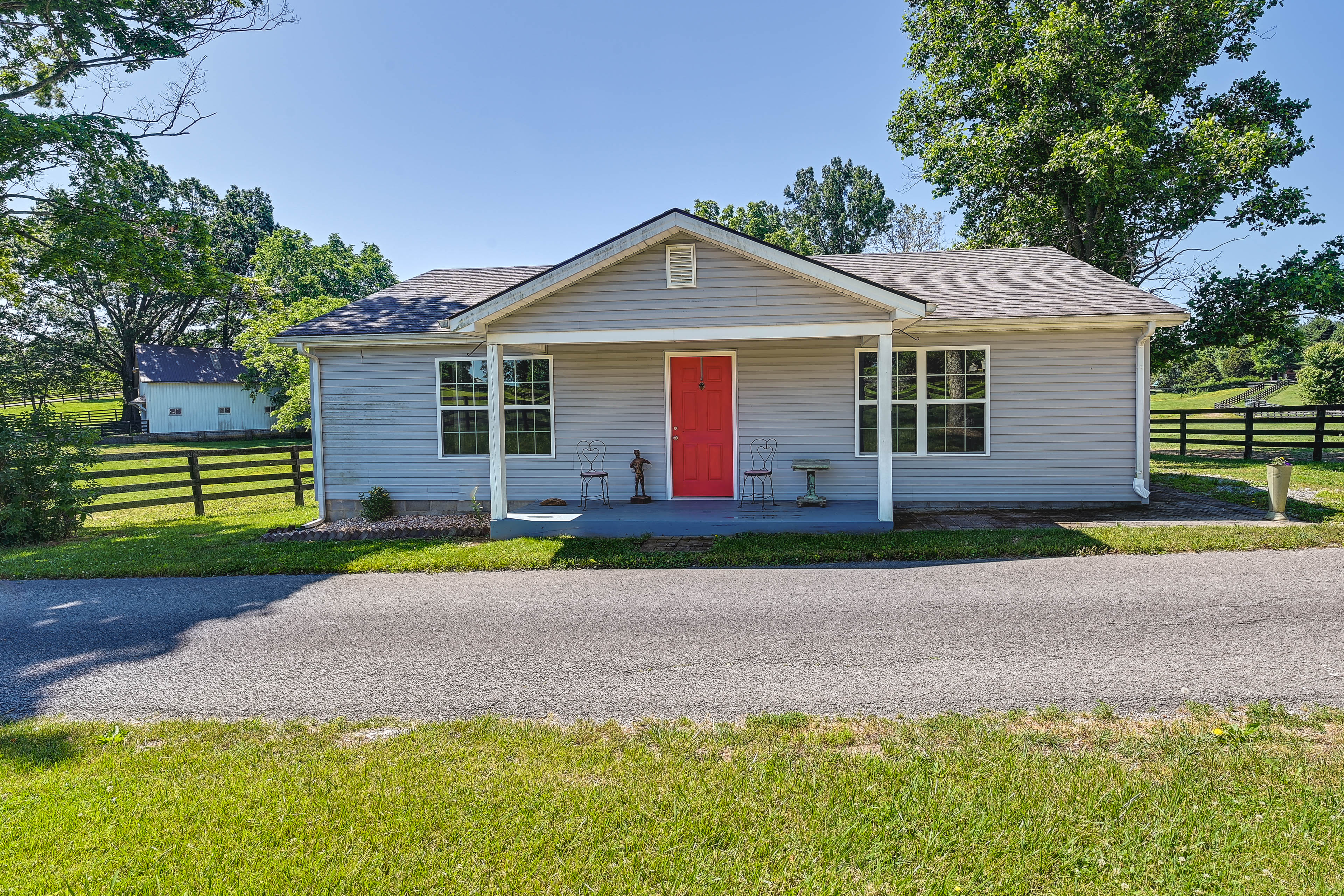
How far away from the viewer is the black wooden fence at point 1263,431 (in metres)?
15.5

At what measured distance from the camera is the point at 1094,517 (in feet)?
30.2

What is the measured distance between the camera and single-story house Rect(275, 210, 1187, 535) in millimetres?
8484

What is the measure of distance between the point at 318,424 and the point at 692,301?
676cm

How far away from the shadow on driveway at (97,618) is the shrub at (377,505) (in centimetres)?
332

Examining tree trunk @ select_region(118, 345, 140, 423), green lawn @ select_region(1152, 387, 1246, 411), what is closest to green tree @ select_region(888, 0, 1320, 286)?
green lawn @ select_region(1152, 387, 1246, 411)

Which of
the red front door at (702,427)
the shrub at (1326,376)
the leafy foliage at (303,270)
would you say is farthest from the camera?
the leafy foliage at (303,270)

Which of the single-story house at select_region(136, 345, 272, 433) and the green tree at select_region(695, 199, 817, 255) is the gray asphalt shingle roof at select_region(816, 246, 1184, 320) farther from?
→ the single-story house at select_region(136, 345, 272, 433)

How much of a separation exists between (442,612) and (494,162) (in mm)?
12814

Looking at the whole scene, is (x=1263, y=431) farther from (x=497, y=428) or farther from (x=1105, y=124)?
(x=497, y=428)

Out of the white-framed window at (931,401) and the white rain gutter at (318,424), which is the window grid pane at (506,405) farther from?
the white-framed window at (931,401)

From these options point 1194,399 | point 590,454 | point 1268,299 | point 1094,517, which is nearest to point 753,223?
point 1268,299

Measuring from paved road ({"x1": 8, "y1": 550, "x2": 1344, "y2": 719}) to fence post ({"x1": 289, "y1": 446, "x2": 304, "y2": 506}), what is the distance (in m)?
6.33

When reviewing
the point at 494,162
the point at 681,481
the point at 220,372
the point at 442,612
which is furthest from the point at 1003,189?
the point at 220,372

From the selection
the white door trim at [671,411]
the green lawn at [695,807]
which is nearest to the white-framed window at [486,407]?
the white door trim at [671,411]
